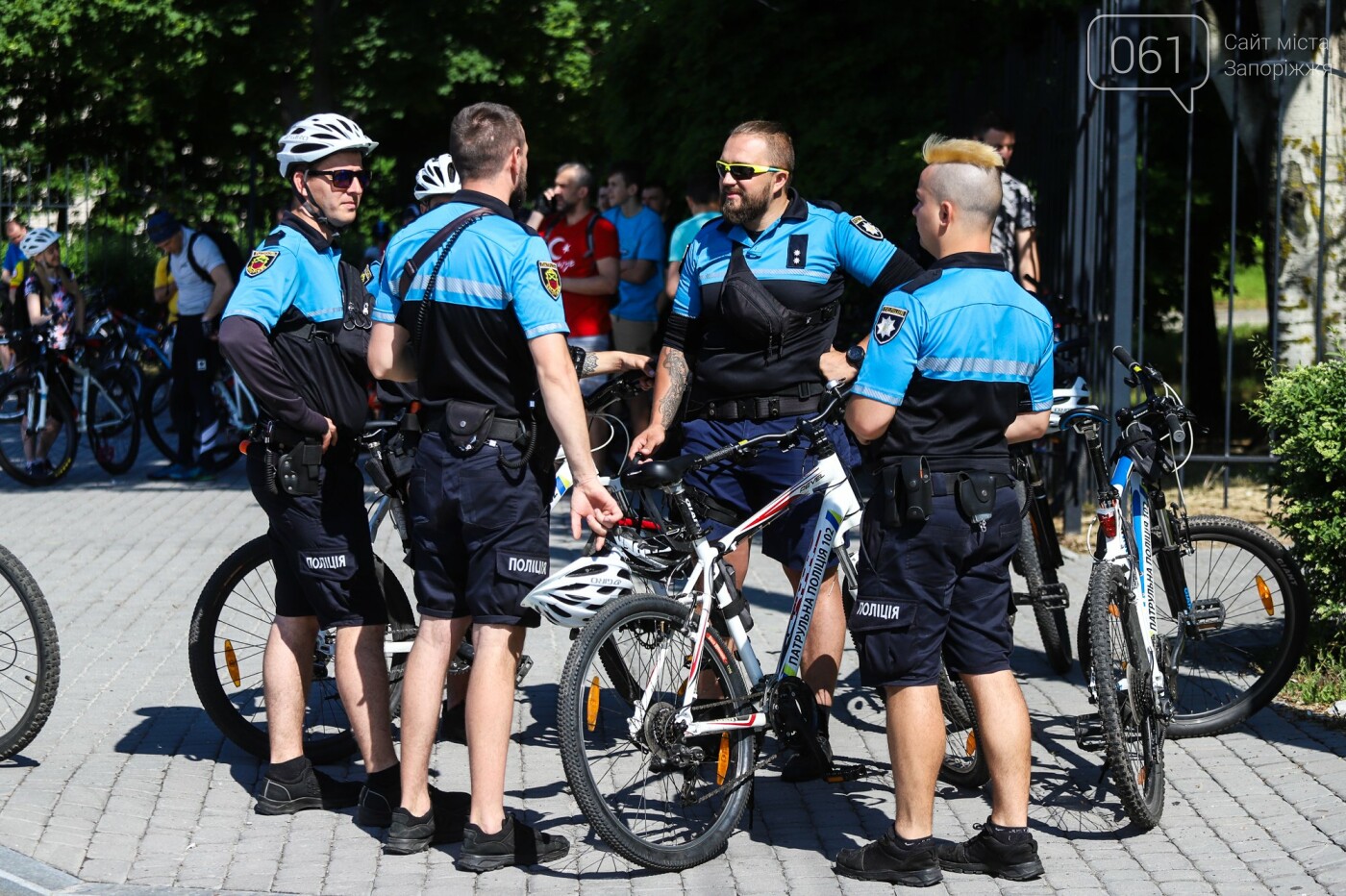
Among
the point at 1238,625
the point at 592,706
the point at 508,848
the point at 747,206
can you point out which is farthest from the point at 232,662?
the point at 1238,625

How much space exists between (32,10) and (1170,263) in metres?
12.6

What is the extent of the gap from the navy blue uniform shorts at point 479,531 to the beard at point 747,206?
46.8 inches

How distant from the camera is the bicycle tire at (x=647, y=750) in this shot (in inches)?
165

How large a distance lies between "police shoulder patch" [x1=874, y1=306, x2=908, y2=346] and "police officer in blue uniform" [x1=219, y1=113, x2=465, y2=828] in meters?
1.67

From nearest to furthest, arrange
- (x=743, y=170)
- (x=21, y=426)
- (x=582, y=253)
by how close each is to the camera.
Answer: (x=743, y=170), (x=582, y=253), (x=21, y=426)

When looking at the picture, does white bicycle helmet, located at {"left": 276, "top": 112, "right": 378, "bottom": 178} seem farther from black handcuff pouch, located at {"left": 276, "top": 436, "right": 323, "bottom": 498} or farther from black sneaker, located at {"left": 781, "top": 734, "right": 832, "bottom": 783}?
black sneaker, located at {"left": 781, "top": 734, "right": 832, "bottom": 783}

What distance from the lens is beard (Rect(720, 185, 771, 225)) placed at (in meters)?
5.14

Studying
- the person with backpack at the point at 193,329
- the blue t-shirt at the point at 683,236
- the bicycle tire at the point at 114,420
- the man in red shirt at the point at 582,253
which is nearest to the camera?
the blue t-shirt at the point at 683,236

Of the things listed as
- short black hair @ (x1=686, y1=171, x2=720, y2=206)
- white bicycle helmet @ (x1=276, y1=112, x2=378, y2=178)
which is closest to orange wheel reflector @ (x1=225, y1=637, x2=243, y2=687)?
white bicycle helmet @ (x1=276, y1=112, x2=378, y2=178)

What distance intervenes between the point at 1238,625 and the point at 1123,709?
44.0 inches

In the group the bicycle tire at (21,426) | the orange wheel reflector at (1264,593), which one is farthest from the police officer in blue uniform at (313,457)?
the bicycle tire at (21,426)

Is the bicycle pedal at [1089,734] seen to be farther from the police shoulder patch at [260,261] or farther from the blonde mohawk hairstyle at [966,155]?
the police shoulder patch at [260,261]

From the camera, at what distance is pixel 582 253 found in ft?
34.6

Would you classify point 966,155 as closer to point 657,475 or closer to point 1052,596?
point 657,475
